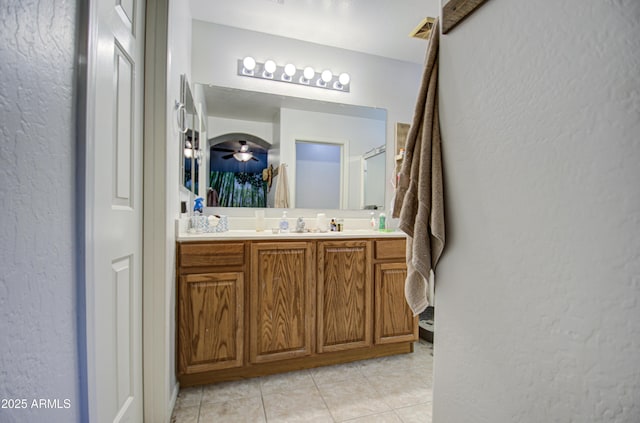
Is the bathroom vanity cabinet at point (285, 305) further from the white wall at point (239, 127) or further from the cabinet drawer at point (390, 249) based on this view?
the white wall at point (239, 127)

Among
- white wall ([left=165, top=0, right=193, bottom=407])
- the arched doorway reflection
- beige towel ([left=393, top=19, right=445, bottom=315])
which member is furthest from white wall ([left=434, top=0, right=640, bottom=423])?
the arched doorway reflection

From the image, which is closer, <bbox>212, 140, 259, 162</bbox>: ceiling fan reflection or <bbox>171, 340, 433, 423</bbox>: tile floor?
<bbox>171, 340, 433, 423</bbox>: tile floor

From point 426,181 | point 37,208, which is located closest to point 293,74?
point 426,181

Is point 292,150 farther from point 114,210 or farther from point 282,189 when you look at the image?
point 114,210

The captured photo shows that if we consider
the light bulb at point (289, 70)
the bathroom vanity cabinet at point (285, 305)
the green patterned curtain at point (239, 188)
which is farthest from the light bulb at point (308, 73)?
the bathroom vanity cabinet at point (285, 305)

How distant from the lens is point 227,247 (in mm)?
1639

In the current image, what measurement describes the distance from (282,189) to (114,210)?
57.8 inches

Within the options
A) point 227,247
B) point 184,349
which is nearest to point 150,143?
point 227,247

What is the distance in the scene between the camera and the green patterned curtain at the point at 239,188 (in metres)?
2.21

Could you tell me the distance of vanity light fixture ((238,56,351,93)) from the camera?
2275mm

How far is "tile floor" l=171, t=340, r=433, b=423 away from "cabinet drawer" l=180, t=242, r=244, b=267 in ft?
2.46

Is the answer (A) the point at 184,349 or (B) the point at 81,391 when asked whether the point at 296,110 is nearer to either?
(A) the point at 184,349

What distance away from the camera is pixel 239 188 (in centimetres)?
226

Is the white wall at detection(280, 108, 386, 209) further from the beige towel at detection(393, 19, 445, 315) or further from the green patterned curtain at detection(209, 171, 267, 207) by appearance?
the beige towel at detection(393, 19, 445, 315)
